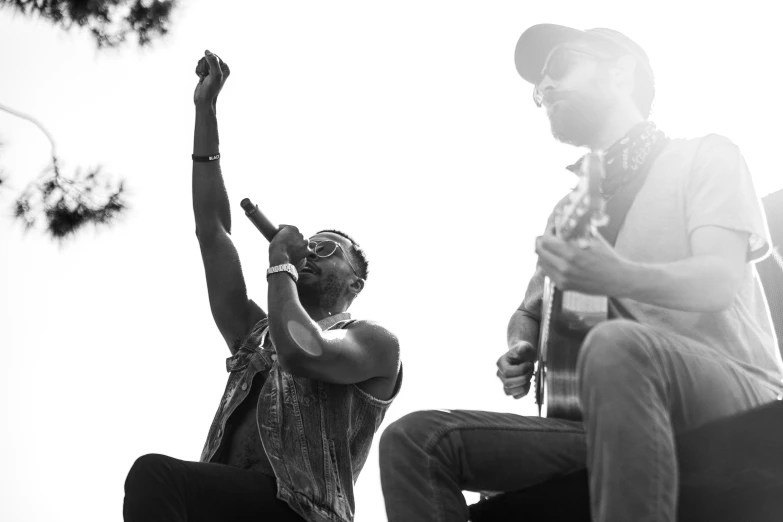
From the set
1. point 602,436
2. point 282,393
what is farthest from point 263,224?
point 602,436

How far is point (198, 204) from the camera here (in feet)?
14.7

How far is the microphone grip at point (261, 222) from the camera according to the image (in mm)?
4047

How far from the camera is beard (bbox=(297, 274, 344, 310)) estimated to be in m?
4.34

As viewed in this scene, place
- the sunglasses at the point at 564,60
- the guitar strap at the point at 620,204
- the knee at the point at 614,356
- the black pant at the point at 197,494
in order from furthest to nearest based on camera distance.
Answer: the black pant at the point at 197,494
the sunglasses at the point at 564,60
the guitar strap at the point at 620,204
the knee at the point at 614,356

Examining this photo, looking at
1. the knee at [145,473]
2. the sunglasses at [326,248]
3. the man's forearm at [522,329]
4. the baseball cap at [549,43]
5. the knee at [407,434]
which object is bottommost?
the knee at [145,473]

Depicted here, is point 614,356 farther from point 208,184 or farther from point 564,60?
point 208,184

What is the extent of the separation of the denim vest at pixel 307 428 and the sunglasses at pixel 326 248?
0.40 meters

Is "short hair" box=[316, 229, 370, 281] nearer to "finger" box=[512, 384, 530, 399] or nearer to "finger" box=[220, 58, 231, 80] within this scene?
"finger" box=[220, 58, 231, 80]

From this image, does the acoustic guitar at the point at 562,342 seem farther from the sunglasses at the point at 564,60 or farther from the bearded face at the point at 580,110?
the sunglasses at the point at 564,60

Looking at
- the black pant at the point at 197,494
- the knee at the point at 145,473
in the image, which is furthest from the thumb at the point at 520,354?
the knee at the point at 145,473

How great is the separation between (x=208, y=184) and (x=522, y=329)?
1.97 metres

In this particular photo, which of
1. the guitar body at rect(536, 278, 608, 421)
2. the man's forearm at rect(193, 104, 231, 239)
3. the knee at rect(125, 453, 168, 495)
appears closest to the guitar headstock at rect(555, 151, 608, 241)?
the guitar body at rect(536, 278, 608, 421)

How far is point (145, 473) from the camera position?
3.44 m

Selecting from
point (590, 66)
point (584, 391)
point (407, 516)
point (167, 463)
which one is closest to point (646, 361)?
point (584, 391)
